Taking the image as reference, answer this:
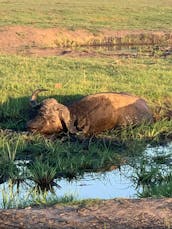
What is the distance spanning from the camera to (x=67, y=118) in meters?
10.3

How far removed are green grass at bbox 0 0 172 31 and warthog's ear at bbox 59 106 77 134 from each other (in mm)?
14678

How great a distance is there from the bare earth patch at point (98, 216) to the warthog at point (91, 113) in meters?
3.90

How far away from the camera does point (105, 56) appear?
19172 mm

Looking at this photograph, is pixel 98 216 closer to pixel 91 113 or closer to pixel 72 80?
pixel 91 113

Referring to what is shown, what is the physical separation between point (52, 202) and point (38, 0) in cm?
3324

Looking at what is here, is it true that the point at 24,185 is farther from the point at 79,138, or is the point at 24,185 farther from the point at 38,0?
the point at 38,0

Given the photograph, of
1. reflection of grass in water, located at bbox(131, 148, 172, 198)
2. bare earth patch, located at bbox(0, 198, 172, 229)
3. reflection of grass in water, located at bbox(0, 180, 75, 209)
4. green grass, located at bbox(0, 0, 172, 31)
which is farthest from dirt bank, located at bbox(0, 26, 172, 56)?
bare earth patch, located at bbox(0, 198, 172, 229)

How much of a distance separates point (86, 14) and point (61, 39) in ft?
23.5

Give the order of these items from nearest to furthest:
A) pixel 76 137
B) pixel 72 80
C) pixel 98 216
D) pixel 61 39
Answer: pixel 98 216 → pixel 76 137 → pixel 72 80 → pixel 61 39

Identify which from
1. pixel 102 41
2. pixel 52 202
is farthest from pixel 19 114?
pixel 102 41

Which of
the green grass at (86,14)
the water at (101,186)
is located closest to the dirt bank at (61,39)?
the green grass at (86,14)

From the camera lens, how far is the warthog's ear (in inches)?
400

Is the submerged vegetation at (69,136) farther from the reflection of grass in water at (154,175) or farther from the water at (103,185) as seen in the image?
the water at (103,185)

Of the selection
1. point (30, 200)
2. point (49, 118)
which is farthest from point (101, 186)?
point (49, 118)
